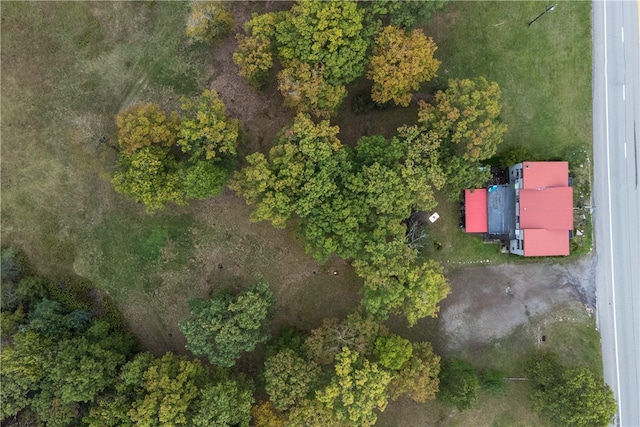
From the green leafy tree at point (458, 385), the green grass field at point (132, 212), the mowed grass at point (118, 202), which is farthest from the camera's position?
the mowed grass at point (118, 202)

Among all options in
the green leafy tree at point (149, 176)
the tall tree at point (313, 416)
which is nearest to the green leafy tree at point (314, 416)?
the tall tree at point (313, 416)

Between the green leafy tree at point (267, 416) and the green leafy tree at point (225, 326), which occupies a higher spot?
the green leafy tree at point (225, 326)

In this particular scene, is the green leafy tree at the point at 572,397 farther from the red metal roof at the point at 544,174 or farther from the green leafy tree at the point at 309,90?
the green leafy tree at the point at 309,90

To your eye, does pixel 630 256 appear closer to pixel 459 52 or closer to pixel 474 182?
pixel 474 182

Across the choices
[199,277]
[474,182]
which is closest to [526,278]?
[474,182]

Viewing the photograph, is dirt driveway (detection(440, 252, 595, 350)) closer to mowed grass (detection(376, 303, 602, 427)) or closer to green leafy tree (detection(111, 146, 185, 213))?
mowed grass (detection(376, 303, 602, 427))
